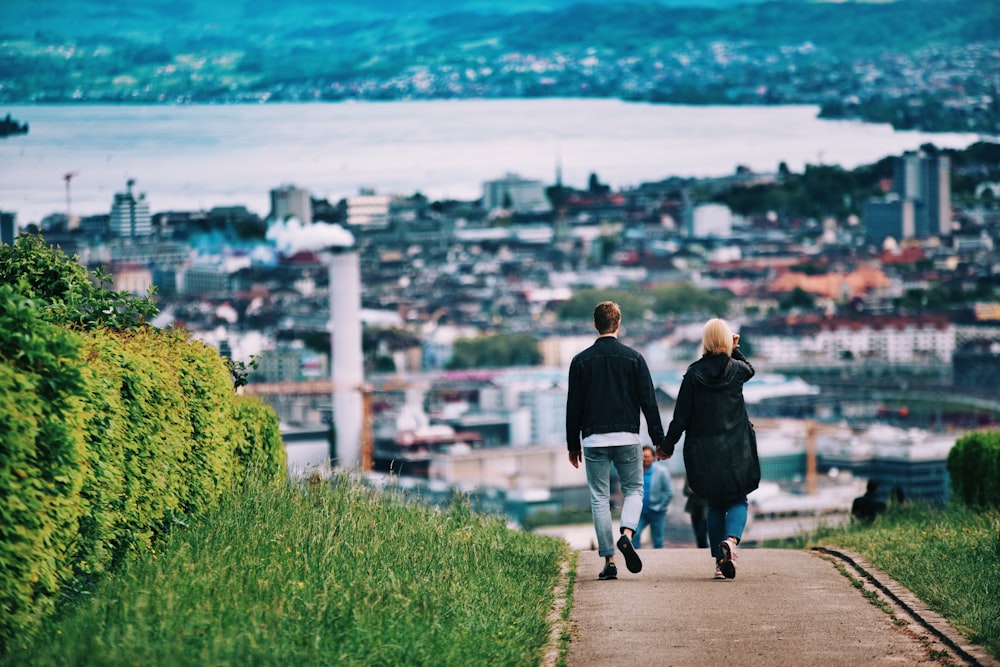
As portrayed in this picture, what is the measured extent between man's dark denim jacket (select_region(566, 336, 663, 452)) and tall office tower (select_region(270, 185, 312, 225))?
2754 inches

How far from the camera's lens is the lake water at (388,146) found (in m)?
46.7

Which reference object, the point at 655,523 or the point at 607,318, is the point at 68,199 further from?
the point at 607,318

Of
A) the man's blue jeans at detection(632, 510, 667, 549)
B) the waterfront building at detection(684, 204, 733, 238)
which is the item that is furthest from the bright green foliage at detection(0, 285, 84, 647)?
the waterfront building at detection(684, 204, 733, 238)

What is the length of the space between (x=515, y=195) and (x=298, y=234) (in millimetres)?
21090

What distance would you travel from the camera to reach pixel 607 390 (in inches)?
237

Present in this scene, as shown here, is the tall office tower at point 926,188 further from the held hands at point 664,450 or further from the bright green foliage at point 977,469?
the held hands at point 664,450

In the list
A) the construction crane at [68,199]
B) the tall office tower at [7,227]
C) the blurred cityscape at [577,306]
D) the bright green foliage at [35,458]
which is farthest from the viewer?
the blurred cityscape at [577,306]

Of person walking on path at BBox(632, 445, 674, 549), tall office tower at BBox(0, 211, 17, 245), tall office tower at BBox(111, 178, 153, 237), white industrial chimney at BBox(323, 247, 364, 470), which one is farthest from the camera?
tall office tower at BBox(111, 178, 153, 237)

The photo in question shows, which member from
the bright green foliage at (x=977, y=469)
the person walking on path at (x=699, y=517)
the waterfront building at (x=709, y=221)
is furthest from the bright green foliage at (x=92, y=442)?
the waterfront building at (x=709, y=221)

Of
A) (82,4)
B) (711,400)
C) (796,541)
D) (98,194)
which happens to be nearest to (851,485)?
(98,194)

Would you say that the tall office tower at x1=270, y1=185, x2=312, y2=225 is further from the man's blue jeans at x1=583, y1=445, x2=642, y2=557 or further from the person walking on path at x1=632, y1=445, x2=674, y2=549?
the man's blue jeans at x1=583, y1=445, x2=642, y2=557

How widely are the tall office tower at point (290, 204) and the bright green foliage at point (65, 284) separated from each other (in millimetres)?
68393

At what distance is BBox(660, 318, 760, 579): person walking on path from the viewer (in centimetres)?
608

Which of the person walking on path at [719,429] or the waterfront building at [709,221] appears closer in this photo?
the person walking on path at [719,429]
